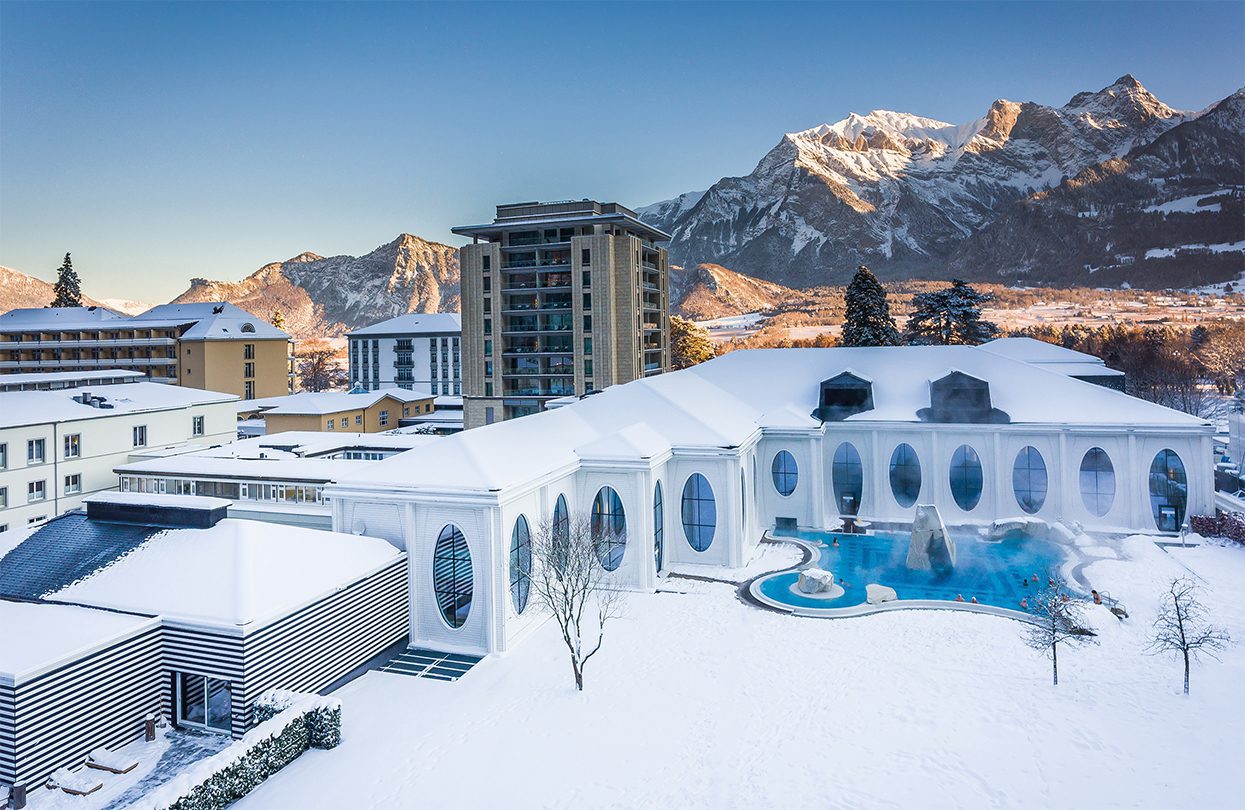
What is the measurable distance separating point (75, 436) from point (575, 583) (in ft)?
109

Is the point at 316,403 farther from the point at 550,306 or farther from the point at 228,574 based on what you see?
the point at 228,574

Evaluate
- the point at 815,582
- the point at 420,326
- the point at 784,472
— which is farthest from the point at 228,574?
the point at 420,326

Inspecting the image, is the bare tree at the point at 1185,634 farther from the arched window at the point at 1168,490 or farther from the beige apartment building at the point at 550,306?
the beige apartment building at the point at 550,306

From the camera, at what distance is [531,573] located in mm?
21469

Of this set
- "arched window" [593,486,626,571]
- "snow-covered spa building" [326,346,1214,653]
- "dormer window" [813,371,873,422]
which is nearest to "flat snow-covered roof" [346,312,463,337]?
"snow-covered spa building" [326,346,1214,653]

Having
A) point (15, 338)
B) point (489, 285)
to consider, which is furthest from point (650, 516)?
point (15, 338)

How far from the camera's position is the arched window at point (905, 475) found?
3381cm

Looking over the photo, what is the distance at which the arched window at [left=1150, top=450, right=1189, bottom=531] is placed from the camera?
30344mm

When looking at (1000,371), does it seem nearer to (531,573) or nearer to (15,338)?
(531,573)

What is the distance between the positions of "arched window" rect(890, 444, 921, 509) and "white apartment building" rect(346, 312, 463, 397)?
6470 cm

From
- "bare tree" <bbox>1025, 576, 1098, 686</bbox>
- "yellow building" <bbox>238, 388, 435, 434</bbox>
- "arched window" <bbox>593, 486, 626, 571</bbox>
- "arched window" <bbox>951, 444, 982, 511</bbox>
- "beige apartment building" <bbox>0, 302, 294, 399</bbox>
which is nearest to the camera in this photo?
"bare tree" <bbox>1025, 576, 1098, 686</bbox>

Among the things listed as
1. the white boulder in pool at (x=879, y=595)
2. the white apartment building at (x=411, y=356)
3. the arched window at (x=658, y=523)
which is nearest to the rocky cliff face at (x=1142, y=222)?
the white apartment building at (x=411, y=356)

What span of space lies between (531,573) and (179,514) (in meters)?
9.13

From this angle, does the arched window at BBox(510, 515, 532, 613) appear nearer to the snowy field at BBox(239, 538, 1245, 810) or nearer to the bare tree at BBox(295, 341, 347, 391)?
the snowy field at BBox(239, 538, 1245, 810)
